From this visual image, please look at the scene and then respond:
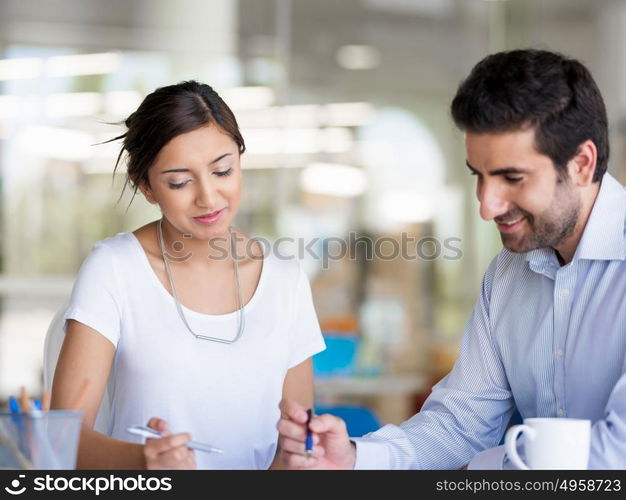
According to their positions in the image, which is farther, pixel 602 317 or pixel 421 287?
pixel 421 287

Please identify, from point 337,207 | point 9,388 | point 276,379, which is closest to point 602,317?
point 276,379

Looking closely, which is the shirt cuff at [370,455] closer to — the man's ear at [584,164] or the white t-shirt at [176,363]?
the white t-shirt at [176,363]

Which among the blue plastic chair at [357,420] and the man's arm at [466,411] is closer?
the man's arm at [466,411]

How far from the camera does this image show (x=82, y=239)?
5789 millimetres

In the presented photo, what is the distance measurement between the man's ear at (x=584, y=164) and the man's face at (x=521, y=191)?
0.02m

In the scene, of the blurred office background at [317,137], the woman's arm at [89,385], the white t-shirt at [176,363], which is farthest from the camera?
the blurred office background at [317,137]

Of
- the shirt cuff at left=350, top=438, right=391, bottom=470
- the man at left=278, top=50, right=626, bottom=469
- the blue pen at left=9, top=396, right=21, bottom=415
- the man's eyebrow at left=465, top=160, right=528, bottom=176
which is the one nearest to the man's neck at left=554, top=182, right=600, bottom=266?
the man at left=278, top=50, right=626, bottom=469

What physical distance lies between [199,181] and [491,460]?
35.7 inches

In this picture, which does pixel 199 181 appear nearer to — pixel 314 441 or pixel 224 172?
pixel 224 172

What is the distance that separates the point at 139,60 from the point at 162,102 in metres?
3.88

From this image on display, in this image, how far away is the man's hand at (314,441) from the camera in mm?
1606

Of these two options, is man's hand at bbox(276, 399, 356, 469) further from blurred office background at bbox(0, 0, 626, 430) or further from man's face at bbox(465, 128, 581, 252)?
blurred office background at bbox(0, 0, 626, 430)

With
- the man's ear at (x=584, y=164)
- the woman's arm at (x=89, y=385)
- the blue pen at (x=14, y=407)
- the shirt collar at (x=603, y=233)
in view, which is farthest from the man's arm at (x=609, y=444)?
the blue pen at (x=14, y=407)
